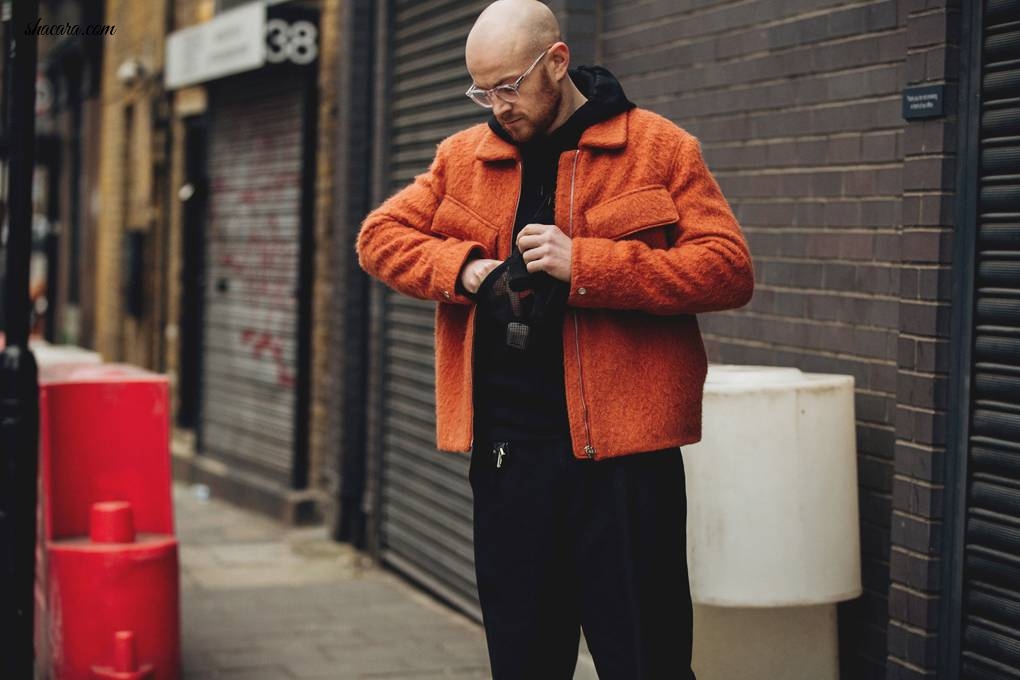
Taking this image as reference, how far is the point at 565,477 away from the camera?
11.1 feet

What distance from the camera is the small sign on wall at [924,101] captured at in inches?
163

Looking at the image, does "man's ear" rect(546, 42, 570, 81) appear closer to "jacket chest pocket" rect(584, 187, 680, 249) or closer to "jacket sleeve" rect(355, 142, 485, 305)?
"jacket chest pocket" rect(584, 187, 680, 249)

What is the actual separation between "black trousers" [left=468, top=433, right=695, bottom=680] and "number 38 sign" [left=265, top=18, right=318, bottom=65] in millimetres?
6717

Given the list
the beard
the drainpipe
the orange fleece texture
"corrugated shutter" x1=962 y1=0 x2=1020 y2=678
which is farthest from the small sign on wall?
the drainpipe

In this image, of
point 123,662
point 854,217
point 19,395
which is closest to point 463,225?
point 854,217

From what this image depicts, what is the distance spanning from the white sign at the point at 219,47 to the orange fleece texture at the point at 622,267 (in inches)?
261

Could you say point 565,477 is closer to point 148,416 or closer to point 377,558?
point 148,416

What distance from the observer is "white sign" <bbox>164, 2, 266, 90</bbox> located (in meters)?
9.89

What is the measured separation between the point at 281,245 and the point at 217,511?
1.86 m

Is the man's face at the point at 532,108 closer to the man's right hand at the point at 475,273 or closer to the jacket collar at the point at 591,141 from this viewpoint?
the jacket collar at the point at 591,141

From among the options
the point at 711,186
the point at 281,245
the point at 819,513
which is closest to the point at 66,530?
the point at 819,513

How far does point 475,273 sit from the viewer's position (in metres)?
3.34

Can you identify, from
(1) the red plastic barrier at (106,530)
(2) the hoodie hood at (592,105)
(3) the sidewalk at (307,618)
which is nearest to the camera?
(2) the hoodie hood at (592,105)

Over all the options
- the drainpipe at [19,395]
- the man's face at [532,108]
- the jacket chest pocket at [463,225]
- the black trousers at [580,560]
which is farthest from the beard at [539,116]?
the drainpipe at [19,395]
